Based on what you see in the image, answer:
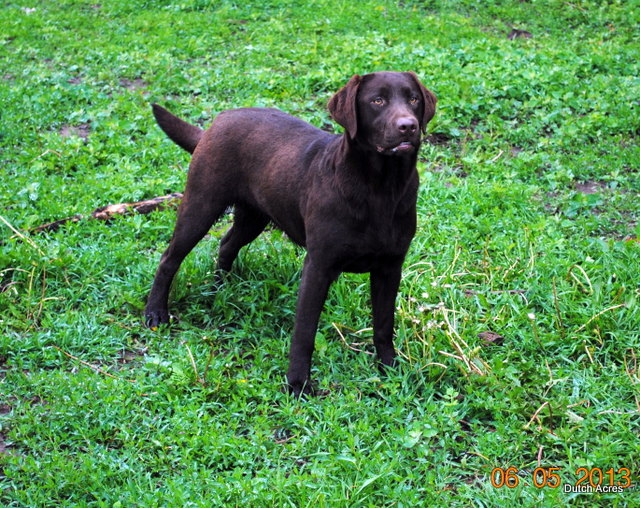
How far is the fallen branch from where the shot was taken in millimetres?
5852

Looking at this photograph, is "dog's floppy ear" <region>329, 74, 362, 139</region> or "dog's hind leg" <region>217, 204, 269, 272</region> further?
"dog's hind leg" <region>217, 204, 269, 272</region>

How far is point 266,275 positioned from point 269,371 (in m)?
1.08

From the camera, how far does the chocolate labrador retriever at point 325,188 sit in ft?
12.7

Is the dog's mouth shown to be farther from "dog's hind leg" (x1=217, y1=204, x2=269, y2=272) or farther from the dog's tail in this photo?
the dog's tail

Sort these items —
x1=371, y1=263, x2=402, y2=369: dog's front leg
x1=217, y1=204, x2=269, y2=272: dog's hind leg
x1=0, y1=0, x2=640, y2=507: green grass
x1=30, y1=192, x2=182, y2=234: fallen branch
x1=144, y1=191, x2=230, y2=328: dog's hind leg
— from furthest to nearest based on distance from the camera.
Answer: x1=30, y1=192, x2=182, y2=234: fallen branch < x1=217, y1=204, x2=269, y2=272: dog's hind leg < x1=144, y1=191, x2=230, y2=328: dog's hind leg < x1=371, y1=263, x2=402, y2=369: dog's front leg < x1=0, y1=0, x2=640, y2=507: green grass

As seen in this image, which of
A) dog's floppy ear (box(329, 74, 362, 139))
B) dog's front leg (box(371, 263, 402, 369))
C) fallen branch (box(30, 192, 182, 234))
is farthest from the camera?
fallen branch (box(30, 192, 182, 234))

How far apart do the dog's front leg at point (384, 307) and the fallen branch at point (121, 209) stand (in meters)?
2.53

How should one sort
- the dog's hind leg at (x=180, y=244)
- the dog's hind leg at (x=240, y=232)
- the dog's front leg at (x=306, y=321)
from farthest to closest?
the dog's hind leg at (x=240, y=232)
the dog's hind leg at (x=180, y=244)
the dog's front leg at (x=306, y=321)

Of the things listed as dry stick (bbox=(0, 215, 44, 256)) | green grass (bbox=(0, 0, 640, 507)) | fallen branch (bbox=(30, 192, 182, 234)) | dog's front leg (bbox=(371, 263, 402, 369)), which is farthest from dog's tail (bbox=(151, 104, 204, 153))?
dog's front leg (bbox=(371, 263, 402, 369))

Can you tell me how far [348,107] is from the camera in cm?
387

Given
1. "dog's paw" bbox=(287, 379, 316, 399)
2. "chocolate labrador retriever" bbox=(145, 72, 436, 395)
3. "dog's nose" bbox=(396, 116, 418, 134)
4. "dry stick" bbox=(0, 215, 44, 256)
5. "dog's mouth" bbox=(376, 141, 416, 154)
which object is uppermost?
"dog's nose" bbox=(396, 116, 418, 134)

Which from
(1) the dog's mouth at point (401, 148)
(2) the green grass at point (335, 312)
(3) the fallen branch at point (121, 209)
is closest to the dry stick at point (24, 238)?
(2) the green grass at point (335, 312)

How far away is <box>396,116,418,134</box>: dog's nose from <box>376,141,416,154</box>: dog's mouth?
0.20 feet

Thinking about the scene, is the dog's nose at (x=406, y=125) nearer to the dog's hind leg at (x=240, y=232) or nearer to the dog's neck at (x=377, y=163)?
the dog's neck at (x=377, y=163)
